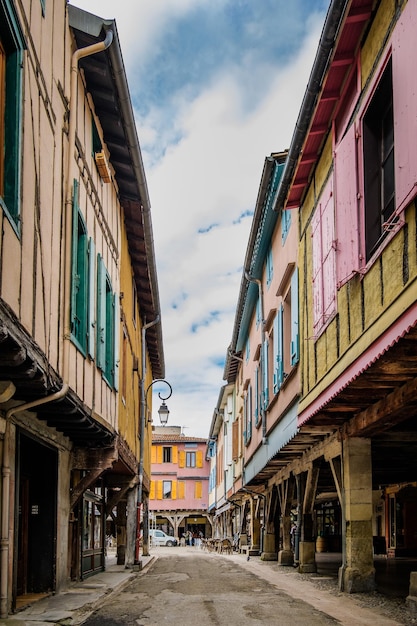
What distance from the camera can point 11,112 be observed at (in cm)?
695

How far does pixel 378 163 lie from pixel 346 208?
687 mm

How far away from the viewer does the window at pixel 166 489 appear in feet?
217

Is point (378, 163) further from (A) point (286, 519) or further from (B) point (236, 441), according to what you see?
(B) point (236, 441)

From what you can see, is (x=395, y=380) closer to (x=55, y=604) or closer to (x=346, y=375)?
(x=346, y=375)

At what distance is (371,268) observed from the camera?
8531 millimetres

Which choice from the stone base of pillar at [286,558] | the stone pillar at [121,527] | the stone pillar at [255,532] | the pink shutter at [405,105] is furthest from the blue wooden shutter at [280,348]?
the stone pillar at [255,532]

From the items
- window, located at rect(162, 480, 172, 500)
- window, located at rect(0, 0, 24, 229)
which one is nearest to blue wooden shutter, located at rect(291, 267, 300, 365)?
window, located at rect(0, 0, 24, 229)

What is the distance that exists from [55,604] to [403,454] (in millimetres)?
7933

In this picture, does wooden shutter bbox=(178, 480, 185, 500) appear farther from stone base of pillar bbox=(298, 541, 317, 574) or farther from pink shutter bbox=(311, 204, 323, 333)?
pink shutter bbox=(311, 204, 323, 333)

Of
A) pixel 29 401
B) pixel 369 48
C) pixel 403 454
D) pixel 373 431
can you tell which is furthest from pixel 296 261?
pixel 29 401

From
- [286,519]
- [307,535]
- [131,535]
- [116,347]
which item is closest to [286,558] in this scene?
[286,519]

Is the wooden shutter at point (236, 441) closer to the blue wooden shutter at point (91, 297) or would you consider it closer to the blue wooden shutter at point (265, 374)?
the blue wooden shutter at point (265, 374)

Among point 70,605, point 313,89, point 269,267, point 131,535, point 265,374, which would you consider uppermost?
point 313,89

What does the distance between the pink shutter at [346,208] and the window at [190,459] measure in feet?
195
